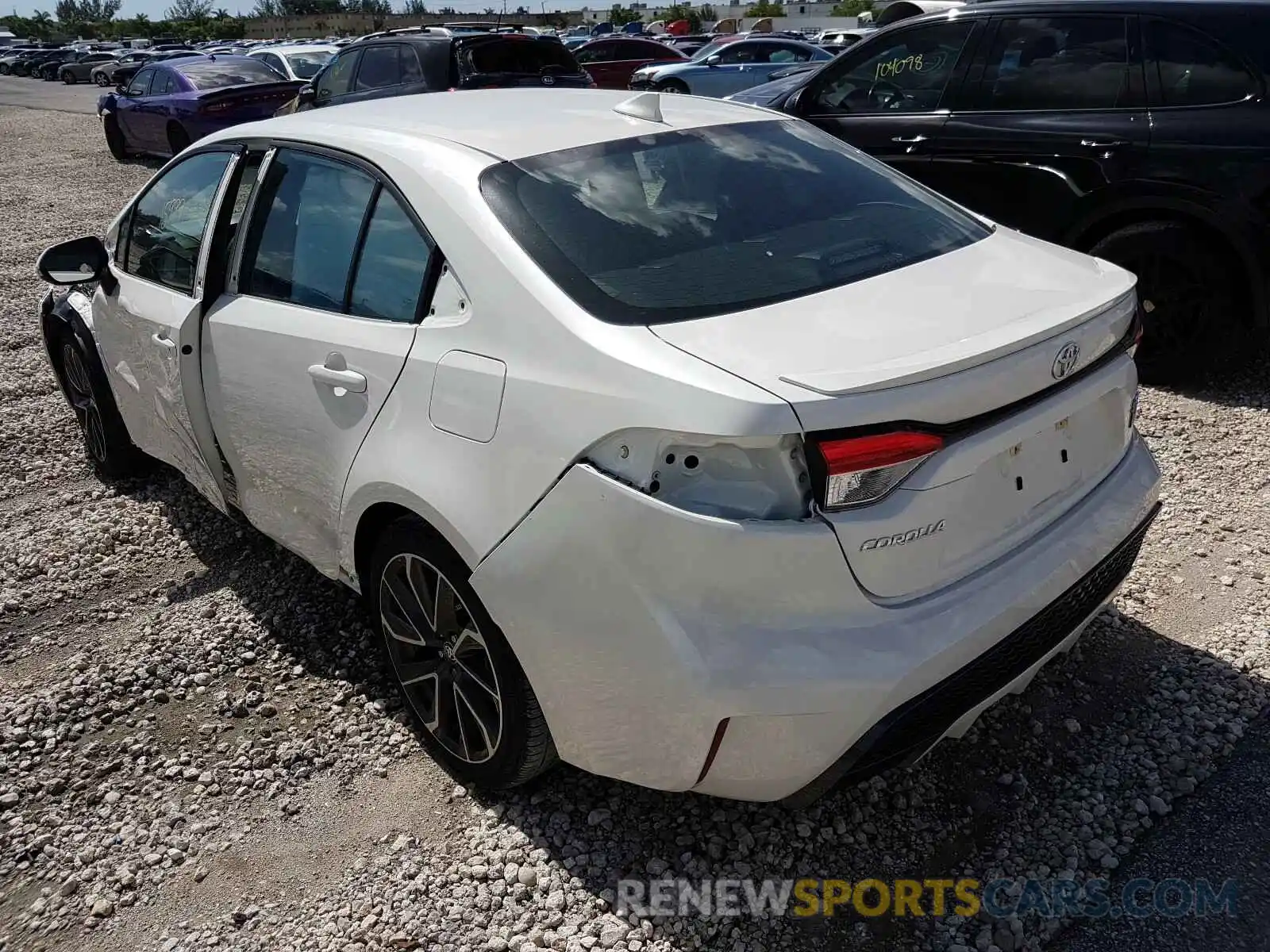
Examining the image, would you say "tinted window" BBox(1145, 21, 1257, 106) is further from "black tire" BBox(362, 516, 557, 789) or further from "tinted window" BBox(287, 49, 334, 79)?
"tinted window" BBox(287, 49, 334, 79)

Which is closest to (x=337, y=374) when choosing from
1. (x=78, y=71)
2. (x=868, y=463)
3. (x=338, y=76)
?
(x=868, y=463)

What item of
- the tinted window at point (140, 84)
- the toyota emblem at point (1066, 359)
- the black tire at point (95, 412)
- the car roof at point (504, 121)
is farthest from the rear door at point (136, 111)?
the toyota emblem at point (1066, 359)

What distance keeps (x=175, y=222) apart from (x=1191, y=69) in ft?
14.8

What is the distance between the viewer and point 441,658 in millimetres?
2652

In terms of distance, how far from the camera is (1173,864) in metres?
2.35

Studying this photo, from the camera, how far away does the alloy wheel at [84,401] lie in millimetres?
4539

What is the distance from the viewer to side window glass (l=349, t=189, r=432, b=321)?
99.7 inches

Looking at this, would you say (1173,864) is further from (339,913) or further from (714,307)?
(339,913)

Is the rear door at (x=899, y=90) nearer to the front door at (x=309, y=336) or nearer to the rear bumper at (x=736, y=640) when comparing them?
the front door at (x=309, y=336)

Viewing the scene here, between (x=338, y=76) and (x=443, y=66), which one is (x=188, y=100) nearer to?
(x=338, y=76)

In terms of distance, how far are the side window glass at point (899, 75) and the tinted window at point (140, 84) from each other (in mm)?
12428

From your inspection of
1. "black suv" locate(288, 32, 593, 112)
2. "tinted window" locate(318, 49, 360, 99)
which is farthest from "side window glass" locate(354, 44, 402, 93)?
"tinted window" locate(318, 49, 360, 99)

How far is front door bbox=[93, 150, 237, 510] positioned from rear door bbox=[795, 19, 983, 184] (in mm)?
3815

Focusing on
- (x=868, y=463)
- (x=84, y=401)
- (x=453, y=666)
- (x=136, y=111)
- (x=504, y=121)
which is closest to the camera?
(x=868, y=463)
